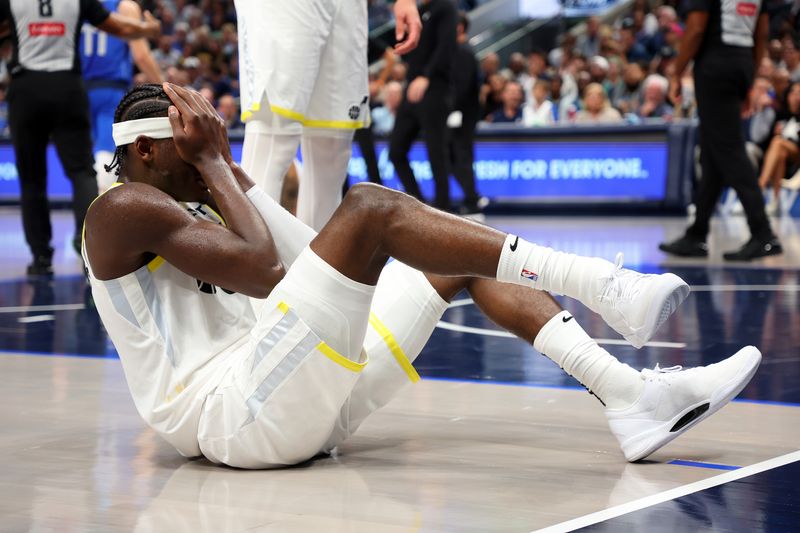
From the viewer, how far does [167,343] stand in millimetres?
2752

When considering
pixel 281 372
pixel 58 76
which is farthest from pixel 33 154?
pixel 281 372

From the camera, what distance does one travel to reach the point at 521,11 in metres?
20.3

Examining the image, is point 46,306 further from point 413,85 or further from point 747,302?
point 413,85

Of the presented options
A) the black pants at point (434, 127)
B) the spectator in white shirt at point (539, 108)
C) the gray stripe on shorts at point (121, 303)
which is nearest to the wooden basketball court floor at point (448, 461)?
the gray stripe on shorts at point (121, 303)

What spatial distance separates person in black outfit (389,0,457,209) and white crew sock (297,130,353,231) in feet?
17.5

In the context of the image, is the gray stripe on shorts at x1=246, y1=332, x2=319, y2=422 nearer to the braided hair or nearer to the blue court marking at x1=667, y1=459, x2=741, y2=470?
the braided hair

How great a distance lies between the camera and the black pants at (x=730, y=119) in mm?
7527

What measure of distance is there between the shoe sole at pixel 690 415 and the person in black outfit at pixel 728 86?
5001mm

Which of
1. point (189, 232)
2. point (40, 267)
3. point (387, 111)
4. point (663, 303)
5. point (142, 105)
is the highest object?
point (142, 105)

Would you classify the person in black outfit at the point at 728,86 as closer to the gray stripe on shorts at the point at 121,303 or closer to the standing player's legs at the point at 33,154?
the standing player's legs at the point at 33,154

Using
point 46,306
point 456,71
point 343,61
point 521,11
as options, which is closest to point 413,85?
point 456,71

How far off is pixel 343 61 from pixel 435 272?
88.7 inches

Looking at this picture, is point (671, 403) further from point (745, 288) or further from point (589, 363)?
point (745, 288)

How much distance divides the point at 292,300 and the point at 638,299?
733 millimetres
